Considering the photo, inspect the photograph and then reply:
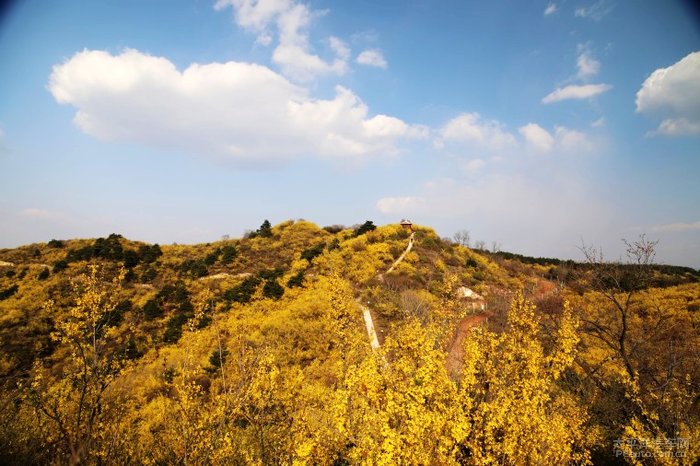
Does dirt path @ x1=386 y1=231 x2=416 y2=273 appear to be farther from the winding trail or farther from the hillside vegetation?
the hillside vegetation

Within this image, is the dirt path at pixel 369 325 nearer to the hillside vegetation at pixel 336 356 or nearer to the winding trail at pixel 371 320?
the winding trail at pixel 371 320

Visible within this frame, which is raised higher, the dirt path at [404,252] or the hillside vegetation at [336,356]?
the dirt path at [404,252]

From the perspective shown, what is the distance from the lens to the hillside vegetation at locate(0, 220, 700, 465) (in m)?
6.63

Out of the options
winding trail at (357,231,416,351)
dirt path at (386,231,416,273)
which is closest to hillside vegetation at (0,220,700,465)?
winding trail at (357,231,416,351)

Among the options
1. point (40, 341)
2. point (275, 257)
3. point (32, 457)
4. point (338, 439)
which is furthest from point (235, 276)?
point (338, 439)

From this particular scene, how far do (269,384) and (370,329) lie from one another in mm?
16601

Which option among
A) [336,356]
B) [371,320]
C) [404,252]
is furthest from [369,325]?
[404,252]

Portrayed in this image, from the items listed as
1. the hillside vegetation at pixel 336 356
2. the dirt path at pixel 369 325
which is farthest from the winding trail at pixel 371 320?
the hillside vegetation at pixel 336 356

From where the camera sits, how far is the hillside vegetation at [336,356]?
663cm

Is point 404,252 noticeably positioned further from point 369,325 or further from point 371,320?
point 369,325

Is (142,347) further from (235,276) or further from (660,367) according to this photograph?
(660,367)

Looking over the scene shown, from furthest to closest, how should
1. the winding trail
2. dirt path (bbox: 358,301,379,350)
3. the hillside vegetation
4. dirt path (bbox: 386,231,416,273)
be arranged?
dirt path (bbox: 386,231,416,273) → dirt path (bbox: 358,301,379,350) → the winding trail → the hillside vegetation

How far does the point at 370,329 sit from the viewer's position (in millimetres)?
23625

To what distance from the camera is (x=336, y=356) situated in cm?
1986
